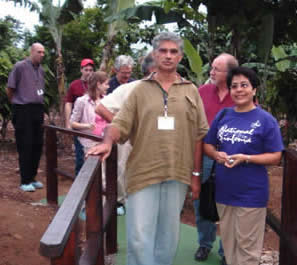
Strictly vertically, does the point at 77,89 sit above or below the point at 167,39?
below

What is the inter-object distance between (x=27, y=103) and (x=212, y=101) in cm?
303

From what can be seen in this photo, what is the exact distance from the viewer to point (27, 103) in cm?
537

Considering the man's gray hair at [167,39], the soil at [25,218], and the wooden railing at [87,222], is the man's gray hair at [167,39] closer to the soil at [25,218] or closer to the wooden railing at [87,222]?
the wooden railing at [87,222]

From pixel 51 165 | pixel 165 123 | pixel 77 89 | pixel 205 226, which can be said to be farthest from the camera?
pixel 77 89

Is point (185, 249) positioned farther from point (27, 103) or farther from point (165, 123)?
point (27, 103)

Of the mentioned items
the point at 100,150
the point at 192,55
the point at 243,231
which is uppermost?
the point at 192,55

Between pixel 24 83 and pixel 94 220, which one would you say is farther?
pixel 24 83

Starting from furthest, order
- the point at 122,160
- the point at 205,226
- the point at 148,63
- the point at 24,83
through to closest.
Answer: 1. the point at 24,83
2. the point at 122,160
3. the point at 205,226
4. the point at 148,63

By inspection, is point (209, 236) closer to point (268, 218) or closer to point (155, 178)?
point (268, 218)

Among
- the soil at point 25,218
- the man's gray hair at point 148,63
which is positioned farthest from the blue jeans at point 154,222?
the soil at point 25,218

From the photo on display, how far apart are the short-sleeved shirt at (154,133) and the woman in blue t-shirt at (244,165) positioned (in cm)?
25

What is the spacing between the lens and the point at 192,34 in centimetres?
1197

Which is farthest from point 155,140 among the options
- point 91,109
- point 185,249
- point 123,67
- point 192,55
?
point 192,55

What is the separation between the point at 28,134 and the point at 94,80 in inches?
64.8
